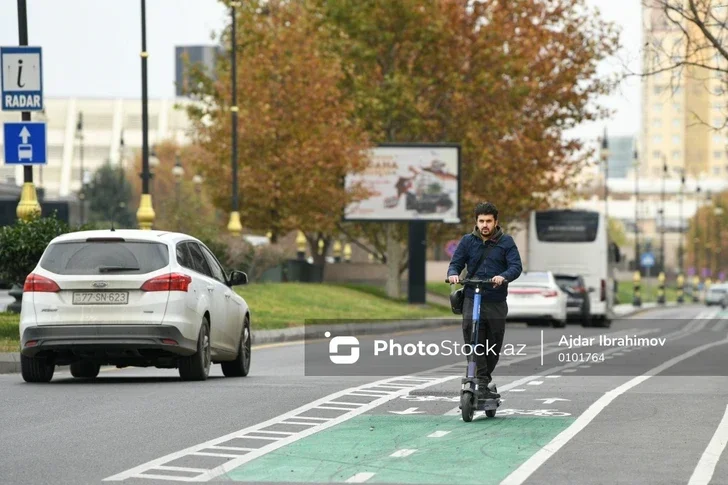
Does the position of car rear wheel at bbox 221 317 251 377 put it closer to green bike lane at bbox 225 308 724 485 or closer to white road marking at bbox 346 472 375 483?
green bike lane at bbox 225 308 724 485

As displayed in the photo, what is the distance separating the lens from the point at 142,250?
18.2m

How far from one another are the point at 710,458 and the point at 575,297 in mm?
38123

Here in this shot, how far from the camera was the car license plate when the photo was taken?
58.7 ft

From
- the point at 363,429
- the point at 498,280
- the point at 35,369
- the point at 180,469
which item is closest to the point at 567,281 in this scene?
the point at 35,369

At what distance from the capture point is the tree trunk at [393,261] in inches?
2474

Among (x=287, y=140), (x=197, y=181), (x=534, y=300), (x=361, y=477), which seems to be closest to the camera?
(x=361, y=477)

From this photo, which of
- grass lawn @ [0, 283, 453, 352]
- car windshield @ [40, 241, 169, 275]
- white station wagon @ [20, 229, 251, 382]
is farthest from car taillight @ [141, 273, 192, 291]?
grass lawn @ [0, 283, 453, 352]

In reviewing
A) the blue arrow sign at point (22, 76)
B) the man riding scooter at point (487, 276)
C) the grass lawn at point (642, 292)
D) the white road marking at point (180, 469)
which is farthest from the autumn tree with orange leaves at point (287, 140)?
the grass lawn at point (642, 292)

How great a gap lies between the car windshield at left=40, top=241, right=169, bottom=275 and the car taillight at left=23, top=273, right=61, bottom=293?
0.14 meters

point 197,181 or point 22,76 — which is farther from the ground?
point 22,76

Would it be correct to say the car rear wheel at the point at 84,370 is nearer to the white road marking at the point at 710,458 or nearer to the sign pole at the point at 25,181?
the sign pole at the point at 25,181

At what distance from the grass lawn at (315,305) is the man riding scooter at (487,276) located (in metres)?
19.0

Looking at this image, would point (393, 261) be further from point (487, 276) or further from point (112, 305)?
point (487, 276)

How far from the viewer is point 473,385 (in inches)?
543
